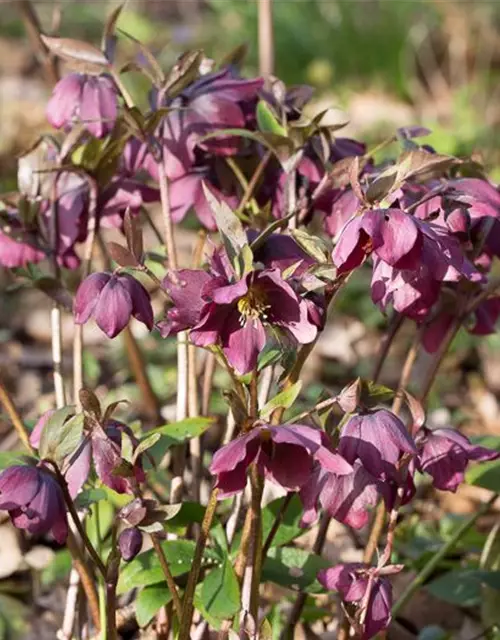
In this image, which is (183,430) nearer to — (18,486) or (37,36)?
(18,486)

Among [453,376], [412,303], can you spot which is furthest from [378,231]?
[453,376]

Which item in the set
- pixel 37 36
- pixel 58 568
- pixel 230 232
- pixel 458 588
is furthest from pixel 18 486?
pixel 37 36

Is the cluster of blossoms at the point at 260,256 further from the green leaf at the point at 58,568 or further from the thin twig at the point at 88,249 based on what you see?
Answer: the green leaf at the point at 58,568

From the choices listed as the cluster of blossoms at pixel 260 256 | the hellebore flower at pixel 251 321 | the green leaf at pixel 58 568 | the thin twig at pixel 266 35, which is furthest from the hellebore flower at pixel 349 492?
the thin twig at pixel 266 35

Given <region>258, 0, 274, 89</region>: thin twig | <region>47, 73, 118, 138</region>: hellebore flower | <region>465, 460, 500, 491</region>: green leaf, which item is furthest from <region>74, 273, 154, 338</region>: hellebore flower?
<region>258, 0, 274, 89</region>: thin twig

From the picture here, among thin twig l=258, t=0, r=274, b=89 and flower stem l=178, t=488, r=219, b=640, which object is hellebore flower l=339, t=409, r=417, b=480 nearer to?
flower stem l=178, t=488, r=219, b=640

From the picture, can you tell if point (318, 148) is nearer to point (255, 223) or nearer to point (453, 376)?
point (255, 223)
